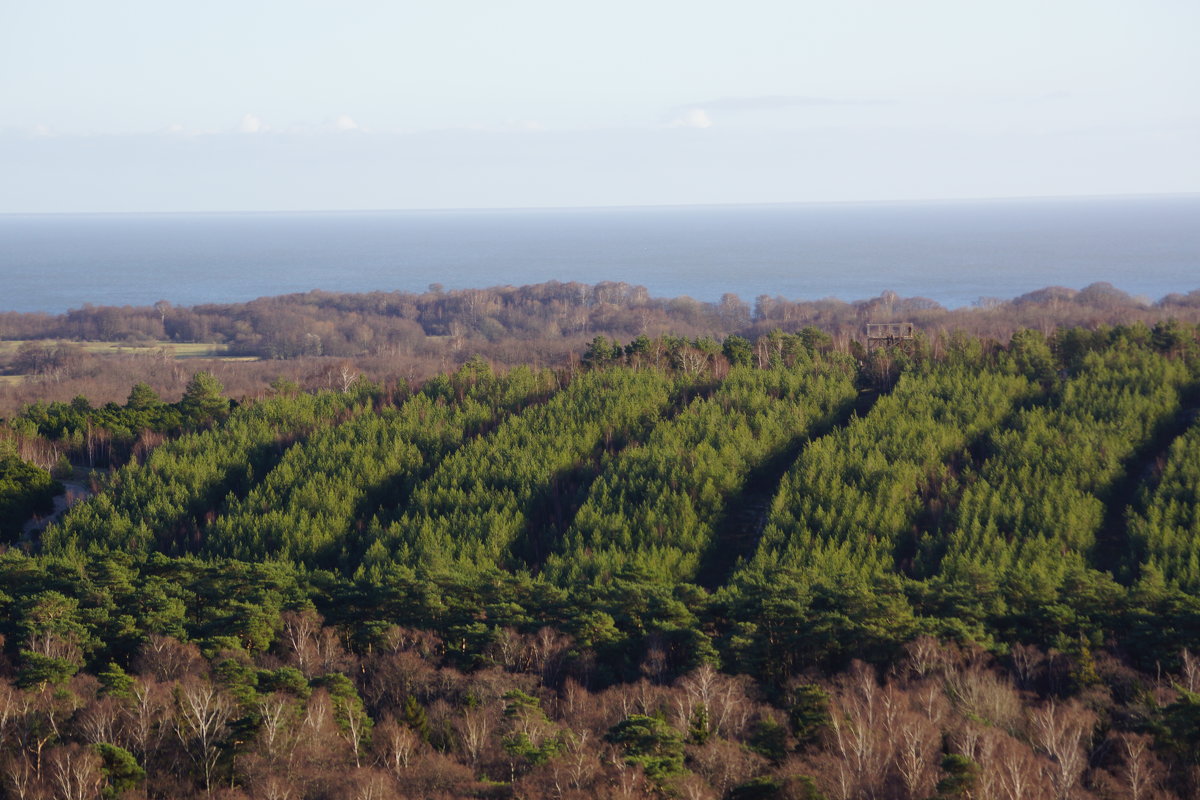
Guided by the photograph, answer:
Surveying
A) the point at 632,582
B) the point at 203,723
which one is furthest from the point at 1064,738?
the point at 203,723

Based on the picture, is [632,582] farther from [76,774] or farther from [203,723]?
[76,774]

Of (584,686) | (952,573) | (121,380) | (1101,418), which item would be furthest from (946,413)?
(121,380)

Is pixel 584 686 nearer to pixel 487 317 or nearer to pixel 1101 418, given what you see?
pixel 1101 418

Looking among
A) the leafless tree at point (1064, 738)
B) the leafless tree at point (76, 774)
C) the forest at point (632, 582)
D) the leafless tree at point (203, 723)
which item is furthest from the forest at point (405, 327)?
the leafless tree at point (1064, 738)

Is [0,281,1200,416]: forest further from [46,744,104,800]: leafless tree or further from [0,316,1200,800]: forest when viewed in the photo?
[46,744,104,800]: leafless tree

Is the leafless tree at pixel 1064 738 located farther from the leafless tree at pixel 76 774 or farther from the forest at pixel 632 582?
the leafless tree at pixel 76 774

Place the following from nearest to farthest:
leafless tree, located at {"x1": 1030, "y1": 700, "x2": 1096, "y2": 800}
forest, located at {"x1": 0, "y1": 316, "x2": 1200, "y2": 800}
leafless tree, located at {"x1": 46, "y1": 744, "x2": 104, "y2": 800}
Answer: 1. leafless tree, located at {"x1": 46, "y1": 744, "x2": 104, "y2": 800}
2. leafless tree, located at {"x1": 1030, "y1": 700, "x2": 1096, "y2": 800}
3. forest, located at {"x1": 0, "y1": 316, "x2": 1200, "y2": 800}

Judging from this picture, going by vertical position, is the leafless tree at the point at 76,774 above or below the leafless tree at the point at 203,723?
above

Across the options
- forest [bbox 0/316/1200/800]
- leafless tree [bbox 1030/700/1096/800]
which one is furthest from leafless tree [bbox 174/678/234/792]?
leafless tree [bbox 1030/700/1096/800]
